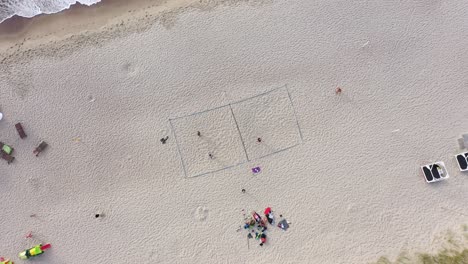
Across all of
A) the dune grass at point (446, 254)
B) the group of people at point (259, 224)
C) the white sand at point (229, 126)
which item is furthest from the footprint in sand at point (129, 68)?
the dune grass at point (446, 254)

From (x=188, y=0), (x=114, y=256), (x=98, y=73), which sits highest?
(x=188, y=0)

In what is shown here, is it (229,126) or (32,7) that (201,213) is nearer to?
(229,126)

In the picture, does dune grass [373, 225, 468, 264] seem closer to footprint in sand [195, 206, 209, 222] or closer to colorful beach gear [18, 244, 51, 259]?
footprint in sand [195, 206, 209, 222]

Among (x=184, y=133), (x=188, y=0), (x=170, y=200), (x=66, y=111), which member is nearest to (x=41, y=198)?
(x=66, y=111)

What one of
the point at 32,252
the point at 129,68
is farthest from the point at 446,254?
the point at 32,252

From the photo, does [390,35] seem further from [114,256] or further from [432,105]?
[114,256]

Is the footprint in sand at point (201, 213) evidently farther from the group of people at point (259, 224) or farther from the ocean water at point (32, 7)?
the ocean water at point (32, 7)
